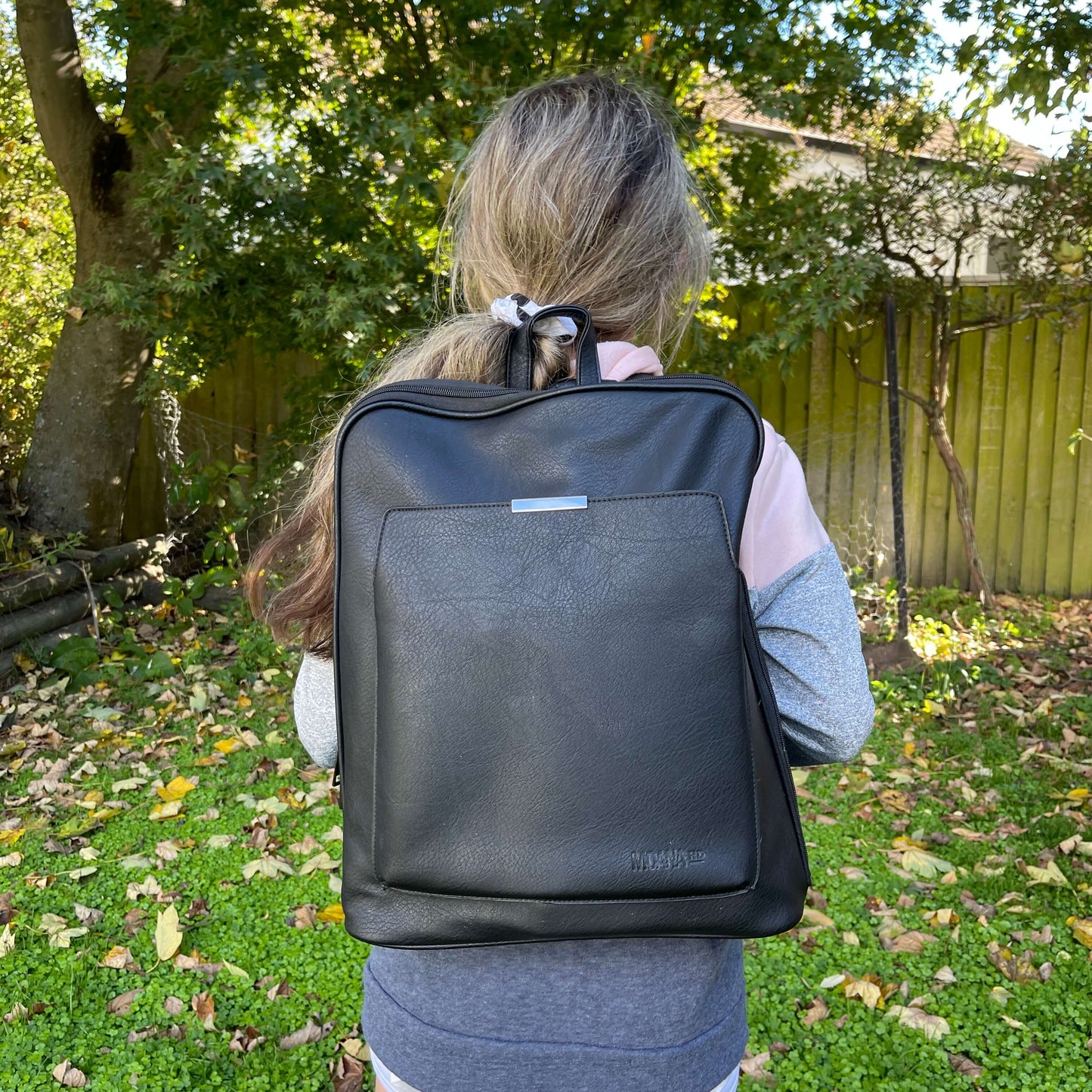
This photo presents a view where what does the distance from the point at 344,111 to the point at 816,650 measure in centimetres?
381

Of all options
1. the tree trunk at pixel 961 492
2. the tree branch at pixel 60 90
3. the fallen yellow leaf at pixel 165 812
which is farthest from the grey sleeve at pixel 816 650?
the tree branch at pixel 60 90

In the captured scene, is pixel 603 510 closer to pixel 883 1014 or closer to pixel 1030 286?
pixel 883 1014

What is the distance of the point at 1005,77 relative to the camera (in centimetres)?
483

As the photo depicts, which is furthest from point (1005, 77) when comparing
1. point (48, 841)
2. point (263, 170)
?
point (48, 841)

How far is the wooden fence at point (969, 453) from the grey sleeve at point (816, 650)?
5777 mm

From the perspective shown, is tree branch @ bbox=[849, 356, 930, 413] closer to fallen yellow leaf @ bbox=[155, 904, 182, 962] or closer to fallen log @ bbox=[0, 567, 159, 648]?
fallen log @ bbox=[0, 567, 159, 648]

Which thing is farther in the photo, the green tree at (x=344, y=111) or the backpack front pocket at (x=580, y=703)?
the green tree at (x=344, y=111)

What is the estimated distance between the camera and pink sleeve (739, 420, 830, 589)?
1008mm

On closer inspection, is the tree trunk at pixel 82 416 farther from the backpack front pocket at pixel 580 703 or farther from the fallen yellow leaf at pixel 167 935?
the backpack front pocket at pixel 580 703

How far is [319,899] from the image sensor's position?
10.3ft

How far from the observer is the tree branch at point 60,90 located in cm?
562

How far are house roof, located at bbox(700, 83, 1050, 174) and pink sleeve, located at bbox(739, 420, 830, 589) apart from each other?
413cm

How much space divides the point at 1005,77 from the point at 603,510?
4967 mm

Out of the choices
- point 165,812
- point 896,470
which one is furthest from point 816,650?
point 896,470
